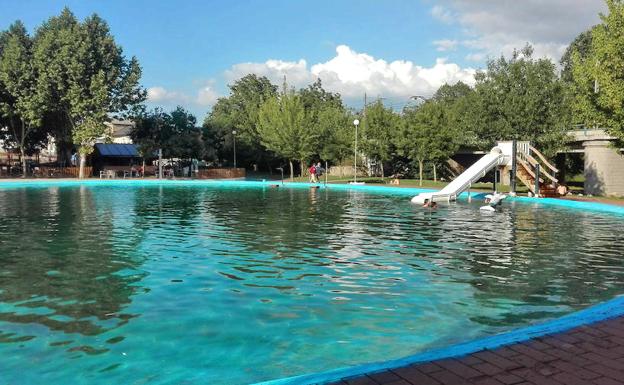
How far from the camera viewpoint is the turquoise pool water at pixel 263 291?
5766 mm

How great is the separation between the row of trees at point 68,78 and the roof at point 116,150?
6112mm

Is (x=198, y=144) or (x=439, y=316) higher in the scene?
(x=198, y=144)

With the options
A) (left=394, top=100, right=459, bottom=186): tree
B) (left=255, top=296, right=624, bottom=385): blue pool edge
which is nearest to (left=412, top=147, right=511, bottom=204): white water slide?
(left=394, top=100, right=459, bottom=186): tree

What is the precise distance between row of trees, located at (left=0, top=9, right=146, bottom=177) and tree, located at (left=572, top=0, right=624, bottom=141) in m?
37.1

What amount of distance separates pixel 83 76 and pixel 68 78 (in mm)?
1273

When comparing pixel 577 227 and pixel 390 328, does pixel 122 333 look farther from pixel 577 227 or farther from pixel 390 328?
pixel 577 227

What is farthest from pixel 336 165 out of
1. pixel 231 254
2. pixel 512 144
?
pixel 231 254

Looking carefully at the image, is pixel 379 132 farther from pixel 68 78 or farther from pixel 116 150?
pixel 116 150

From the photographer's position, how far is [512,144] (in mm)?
28609

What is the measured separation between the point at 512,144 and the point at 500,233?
15.2 meters

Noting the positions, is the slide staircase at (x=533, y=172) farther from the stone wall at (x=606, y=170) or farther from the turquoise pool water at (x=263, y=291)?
the turquoise pool water at (x=263, y=291)

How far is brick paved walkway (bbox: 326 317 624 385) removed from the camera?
13.9 feet

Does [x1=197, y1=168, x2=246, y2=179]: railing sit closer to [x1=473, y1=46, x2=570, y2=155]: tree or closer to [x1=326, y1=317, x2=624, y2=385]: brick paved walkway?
[x1=473, y1=46, x2=570, y2=155]: tree

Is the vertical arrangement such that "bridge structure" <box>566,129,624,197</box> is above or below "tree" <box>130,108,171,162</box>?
below
